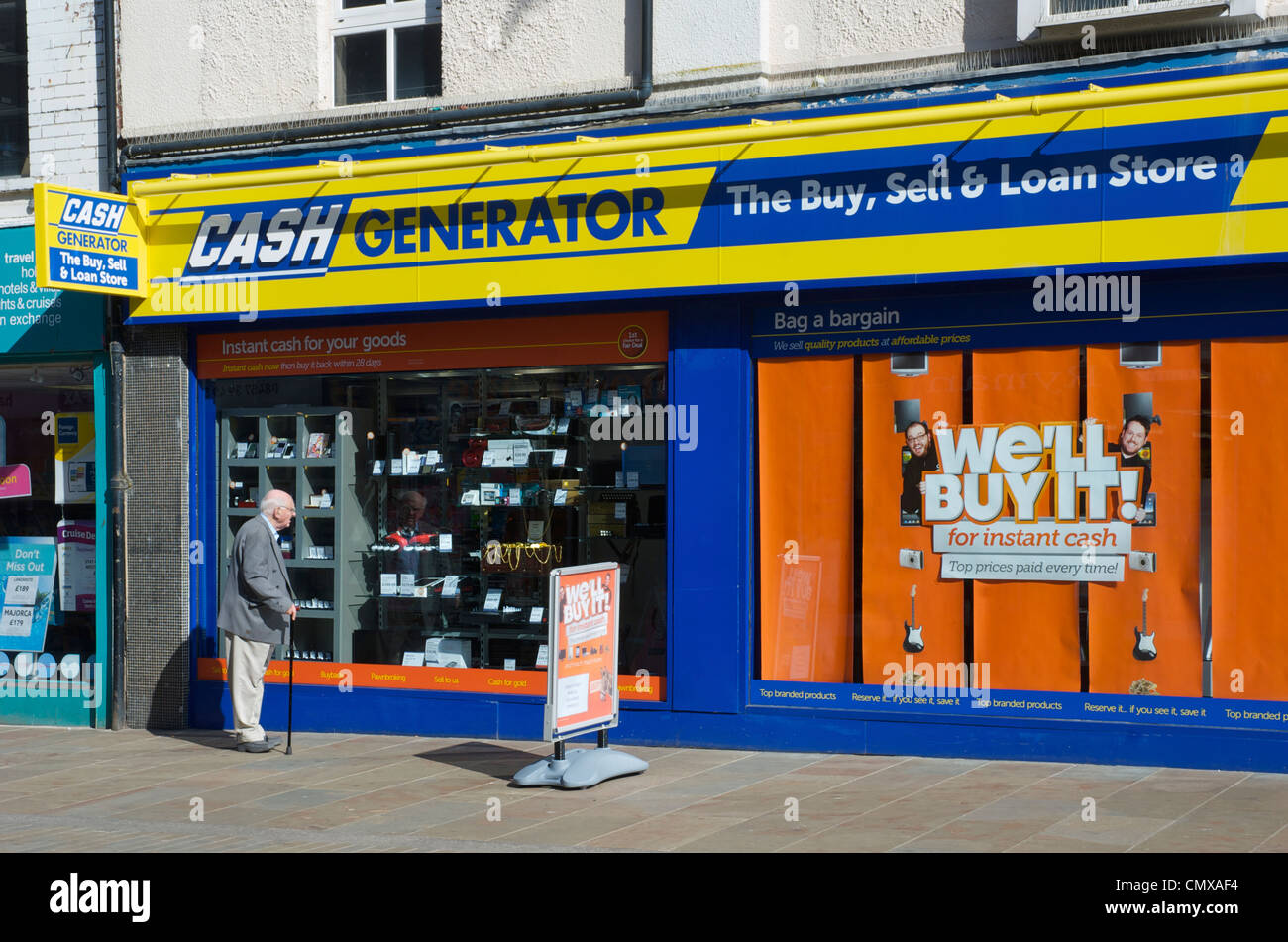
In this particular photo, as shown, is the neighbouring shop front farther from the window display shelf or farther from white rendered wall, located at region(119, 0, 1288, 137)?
white rendered wall, located at region(119, 0, 1288, 137)

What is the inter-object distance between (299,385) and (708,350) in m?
3.51

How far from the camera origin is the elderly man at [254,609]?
1032cm

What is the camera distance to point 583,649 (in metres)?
8.81

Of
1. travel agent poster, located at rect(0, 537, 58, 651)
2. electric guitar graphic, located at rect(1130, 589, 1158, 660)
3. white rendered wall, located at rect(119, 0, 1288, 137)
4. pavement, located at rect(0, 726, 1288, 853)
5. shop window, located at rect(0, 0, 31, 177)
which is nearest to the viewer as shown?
pavement, located at rect(0, 726, 1288, 853)

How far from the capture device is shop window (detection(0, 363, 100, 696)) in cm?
1196

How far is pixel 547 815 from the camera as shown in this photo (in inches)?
309

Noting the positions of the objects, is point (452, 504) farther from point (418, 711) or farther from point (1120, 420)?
point (1120, 420)

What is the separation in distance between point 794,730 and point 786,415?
2.16m

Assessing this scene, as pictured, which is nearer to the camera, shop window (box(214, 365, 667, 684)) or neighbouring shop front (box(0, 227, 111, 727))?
shop window (box(214, 365, 667, 684))

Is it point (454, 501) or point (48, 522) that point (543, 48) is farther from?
point (48, 522)

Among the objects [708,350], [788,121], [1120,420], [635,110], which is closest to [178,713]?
[708,350]

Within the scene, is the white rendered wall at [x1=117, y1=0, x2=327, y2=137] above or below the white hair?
above

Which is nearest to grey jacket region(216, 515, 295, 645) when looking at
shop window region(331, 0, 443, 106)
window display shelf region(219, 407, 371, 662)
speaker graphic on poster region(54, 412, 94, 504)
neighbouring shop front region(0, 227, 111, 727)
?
window display shelf region(219, 407, 371, 662)

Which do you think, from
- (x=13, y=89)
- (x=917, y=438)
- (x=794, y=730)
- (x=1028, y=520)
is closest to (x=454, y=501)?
(x=794, y=730)
